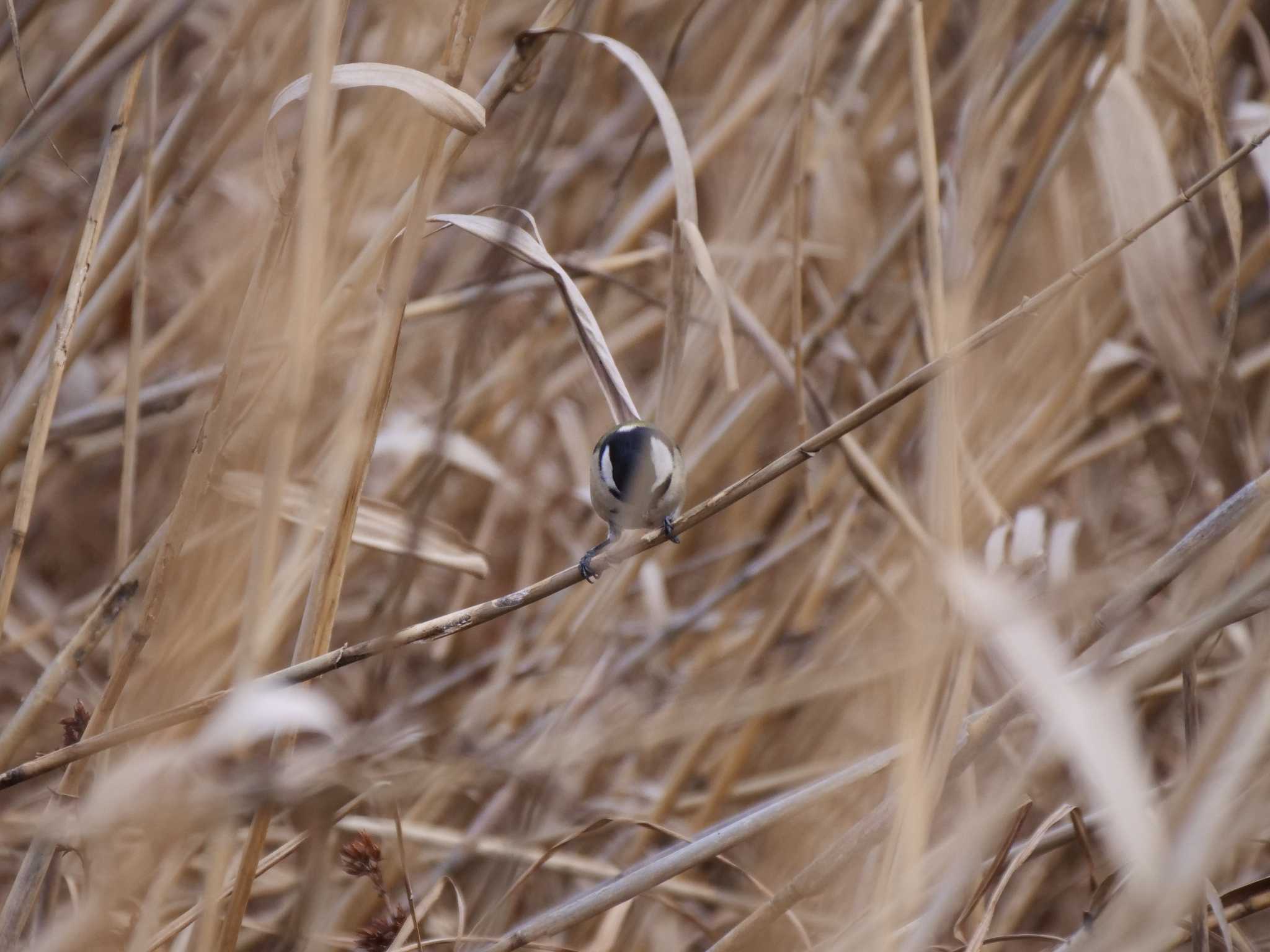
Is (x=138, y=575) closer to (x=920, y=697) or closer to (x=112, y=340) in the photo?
(x=920, y=697)

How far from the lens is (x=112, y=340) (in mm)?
1805

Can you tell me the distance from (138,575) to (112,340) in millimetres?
1175

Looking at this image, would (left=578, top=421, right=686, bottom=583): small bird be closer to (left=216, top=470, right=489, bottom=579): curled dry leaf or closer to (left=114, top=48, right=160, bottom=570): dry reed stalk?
(left=216, top=470, right=489, bottom=579): curled dry leaf

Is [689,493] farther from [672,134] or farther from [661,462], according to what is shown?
[672,134]

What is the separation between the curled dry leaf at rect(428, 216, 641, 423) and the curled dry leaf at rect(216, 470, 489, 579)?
22 centimetres

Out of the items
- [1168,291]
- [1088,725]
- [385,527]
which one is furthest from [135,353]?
[1168,291]

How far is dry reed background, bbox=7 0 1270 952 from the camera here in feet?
2.17

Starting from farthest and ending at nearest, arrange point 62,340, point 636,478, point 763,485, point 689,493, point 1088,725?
point 689,493 < point 636,478 < point 62,340 < point 763,485 < point 1088,725

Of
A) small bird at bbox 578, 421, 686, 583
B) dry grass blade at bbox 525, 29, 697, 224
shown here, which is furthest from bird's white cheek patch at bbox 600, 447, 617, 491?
dry grass blade at bbox 525, 29, 697, 224

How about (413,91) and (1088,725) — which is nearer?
(1088,725)

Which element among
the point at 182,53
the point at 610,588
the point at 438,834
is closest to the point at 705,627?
the point at 610,588

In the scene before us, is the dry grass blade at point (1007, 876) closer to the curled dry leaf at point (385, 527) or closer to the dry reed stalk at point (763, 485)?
the dry reed stalk at point (763, 485)

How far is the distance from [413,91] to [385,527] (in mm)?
402

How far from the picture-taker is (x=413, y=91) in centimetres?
70
